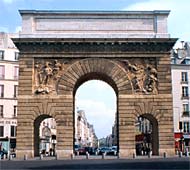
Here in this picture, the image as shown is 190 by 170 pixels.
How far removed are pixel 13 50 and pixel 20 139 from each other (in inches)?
947

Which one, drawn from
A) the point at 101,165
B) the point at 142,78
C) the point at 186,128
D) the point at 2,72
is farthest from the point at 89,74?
the point at 186,128

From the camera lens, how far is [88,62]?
4278cm

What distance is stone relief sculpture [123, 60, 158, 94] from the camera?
42.6 metres

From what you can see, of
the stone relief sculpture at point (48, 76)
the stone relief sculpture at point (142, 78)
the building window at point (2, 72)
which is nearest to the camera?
the stone relief sculpture at point (48, 76)

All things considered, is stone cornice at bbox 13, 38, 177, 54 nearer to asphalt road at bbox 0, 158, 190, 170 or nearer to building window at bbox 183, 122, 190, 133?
asphalt road at bbox 0, 158, 190, 170

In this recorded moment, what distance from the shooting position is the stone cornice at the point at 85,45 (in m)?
42.6

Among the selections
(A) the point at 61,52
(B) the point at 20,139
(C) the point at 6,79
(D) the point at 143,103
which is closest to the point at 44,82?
(A) the point at 61,52

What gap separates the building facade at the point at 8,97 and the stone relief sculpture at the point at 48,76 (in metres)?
18.8

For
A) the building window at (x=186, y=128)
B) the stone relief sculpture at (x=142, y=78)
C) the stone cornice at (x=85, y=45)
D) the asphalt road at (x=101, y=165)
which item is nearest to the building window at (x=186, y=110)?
the building window at (x=186, y=128)

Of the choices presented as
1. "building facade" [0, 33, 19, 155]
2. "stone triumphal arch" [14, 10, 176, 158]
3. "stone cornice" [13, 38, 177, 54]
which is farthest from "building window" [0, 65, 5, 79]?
"stone cornice" [13, 38, 177, 54]

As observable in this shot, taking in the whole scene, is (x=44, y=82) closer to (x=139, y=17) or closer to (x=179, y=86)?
(x=139, y=17)

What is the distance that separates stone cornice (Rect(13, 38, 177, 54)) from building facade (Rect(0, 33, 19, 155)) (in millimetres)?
18867

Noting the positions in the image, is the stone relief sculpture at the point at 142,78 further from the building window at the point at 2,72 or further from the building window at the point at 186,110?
the building window at the point at 2,72

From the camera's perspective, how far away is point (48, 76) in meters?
42.3
